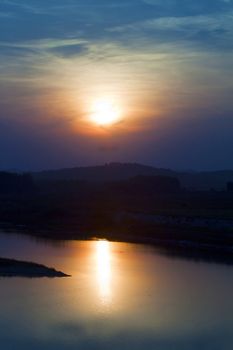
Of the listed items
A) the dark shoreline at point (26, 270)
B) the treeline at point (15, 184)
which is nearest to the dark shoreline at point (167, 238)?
the dark shoreline at point (26, 270)

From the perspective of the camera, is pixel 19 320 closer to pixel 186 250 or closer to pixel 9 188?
pixel 186 250

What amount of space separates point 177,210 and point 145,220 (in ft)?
20.9

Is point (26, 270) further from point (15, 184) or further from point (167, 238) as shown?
point (15, 184)

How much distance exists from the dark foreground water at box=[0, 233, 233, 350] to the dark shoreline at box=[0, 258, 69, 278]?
0.77 m

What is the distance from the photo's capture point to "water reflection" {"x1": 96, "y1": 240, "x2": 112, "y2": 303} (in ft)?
81.1

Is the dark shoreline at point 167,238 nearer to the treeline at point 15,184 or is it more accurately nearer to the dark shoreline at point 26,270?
the dark shoreline at point 26,270

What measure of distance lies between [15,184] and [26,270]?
2763 inches

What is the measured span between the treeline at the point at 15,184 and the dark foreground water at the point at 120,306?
201 ft

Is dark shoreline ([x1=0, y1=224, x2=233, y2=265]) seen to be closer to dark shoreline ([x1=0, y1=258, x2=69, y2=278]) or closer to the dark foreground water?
the dark foreground water

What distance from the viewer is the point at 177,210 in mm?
58844

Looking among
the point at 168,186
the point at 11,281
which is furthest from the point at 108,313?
the point at 168,186

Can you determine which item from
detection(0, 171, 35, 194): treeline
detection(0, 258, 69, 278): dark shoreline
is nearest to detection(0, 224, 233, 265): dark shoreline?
detection(0, 258, 69, 278): dark shoreline

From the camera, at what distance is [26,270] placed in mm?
29000

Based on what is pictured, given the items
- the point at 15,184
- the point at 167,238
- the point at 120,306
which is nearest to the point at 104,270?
the point at 120,306
